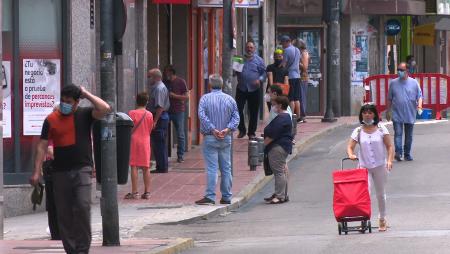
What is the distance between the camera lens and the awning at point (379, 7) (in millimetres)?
39719

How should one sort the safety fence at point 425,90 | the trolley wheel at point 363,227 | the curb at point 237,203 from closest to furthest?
1. the curb at point 237,203
2. the trolley wheel at point 363,227
3. the safety fence at point 425,90

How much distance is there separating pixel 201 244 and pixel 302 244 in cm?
140

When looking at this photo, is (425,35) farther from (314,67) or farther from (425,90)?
(425,90)

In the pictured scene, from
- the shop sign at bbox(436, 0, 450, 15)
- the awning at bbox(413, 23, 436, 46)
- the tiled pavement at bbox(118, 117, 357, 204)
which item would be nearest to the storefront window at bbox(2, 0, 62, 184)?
the tiled pavement at bbox(118, 117, 357, 204)

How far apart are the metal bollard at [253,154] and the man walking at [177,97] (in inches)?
65.8

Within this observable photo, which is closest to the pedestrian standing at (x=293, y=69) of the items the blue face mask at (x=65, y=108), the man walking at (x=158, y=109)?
the man walking at (x=158, y=109)

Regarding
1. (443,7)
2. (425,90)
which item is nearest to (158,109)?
(425,90)

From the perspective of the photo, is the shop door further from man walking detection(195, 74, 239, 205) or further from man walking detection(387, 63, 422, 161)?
man walking detection(195, 74, 239, 205)

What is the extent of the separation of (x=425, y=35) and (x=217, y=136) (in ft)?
94.3

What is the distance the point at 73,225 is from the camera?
1280 centimetres

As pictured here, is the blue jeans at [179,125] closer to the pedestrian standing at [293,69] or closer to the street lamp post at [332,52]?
the pedestrian standing at [293,69]

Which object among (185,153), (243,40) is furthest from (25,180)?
(243,40)

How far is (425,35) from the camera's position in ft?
154

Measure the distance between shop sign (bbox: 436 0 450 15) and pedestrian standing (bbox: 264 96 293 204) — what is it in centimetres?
2763
